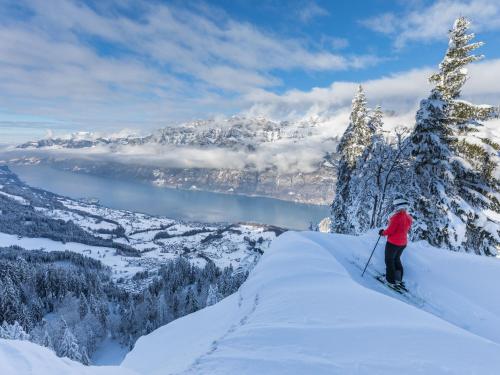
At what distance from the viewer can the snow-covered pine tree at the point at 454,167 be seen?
57.4ft

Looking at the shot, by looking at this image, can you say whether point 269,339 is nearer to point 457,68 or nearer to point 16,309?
point 457,68

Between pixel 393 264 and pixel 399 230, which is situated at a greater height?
pixel 399 230

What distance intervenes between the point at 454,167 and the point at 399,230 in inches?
425

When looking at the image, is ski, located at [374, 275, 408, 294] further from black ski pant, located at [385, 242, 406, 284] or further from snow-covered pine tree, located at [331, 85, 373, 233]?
snow-covered pine tree, located at [331, 85, 373, 233]

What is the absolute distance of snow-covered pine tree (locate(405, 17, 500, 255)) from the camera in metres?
17.5

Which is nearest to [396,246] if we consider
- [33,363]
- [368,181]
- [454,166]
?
[33,363]

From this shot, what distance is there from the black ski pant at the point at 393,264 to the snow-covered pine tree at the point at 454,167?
9.44 meters

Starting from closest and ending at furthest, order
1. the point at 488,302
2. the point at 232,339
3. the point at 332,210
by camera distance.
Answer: the point at 232,339
the point at 488,302
the point at 332,210

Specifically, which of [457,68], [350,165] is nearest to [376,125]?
[350,165]

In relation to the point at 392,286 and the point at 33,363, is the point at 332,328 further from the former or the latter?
the point at 392,286

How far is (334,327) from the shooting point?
4.87 meters

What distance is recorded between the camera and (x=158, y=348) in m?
8.40

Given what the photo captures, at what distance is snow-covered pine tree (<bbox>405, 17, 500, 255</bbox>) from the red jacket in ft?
30.2

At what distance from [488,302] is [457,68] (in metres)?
15.5
